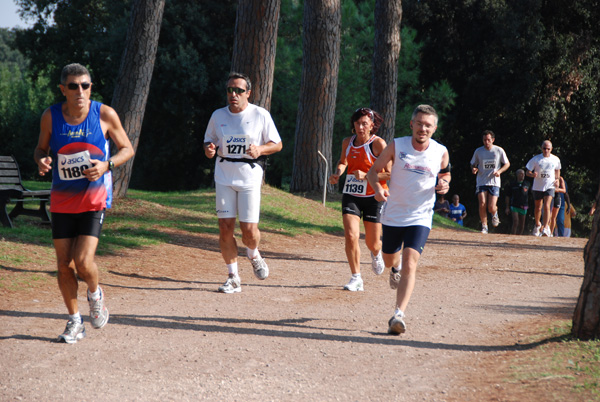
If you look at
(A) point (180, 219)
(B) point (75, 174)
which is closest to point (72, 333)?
(B) point (75, 174)

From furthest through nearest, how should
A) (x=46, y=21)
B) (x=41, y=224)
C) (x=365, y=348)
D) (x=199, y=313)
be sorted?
(x=46, y=21) → (x=41, y=224) → (x=199, y=313) → (x=365, y=348)

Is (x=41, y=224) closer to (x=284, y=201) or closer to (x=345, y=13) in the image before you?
(x=284, y=201)

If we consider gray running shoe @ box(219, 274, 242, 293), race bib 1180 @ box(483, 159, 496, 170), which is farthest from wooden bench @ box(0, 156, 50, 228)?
race bib 1180 @ box(483, 159, 496, 170)

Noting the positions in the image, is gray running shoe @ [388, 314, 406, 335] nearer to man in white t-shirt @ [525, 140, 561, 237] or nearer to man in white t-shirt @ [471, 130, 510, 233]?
man in white t-shirt @ [471, 130, 510, 233]

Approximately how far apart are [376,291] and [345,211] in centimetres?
107

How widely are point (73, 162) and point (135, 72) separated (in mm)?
9801

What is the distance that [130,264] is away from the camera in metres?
9.77

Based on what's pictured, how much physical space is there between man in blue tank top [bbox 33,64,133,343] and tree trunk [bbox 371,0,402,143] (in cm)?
1636

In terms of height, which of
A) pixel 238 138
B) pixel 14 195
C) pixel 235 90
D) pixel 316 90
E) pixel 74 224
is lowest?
pixel 14 195

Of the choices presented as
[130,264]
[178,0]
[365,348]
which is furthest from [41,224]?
[178,0]

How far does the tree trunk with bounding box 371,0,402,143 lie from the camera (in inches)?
846

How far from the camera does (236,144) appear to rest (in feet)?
25.5

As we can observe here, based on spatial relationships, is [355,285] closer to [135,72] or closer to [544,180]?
[135,72]

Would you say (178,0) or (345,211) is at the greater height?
(178,0)
